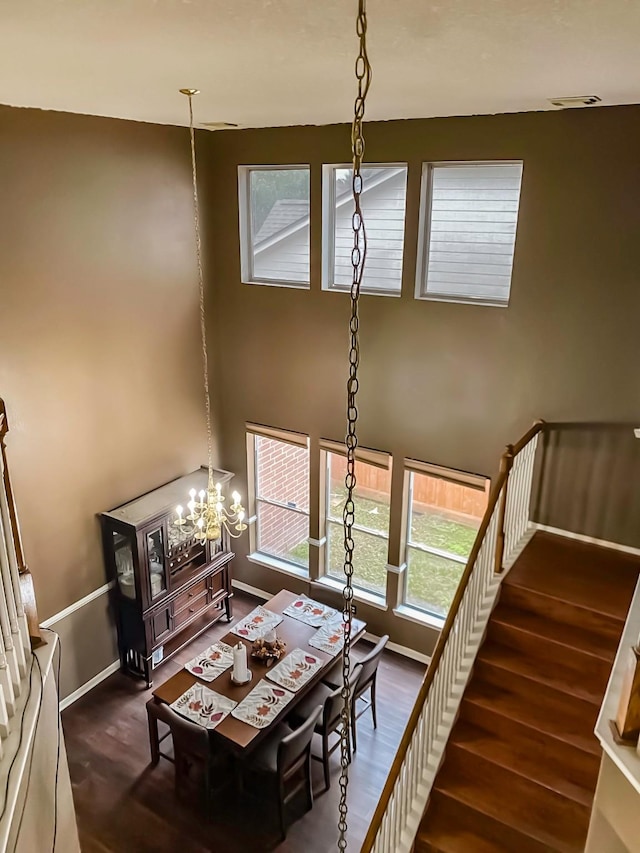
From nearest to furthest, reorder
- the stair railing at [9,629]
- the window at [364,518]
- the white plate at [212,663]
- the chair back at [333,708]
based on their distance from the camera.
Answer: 1. the stair railing at [9,629]
2. the chair back at [333,708]
3. the white plate at [212,663]
4. the window at [364,518]

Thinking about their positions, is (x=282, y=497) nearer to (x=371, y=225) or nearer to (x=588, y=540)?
(x=371, y=225)

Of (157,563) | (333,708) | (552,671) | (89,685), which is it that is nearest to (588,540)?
(552,671)

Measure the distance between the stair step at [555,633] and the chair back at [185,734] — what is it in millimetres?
2326

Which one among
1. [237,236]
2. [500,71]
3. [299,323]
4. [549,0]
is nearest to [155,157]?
[237,236]

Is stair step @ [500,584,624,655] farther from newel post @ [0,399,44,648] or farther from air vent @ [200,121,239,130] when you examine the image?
air vent @ [200,121,239,130]

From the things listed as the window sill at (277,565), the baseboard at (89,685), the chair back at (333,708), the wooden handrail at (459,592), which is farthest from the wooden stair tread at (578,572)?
the baseboard at (89,685)

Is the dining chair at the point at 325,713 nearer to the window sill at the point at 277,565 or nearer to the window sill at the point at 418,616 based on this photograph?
the window sill at the point at 418,616

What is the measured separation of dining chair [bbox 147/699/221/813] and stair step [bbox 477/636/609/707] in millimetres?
2173

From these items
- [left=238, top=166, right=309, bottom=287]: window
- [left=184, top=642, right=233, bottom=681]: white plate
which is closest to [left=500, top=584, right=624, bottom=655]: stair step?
[left=184, top=642, right=233, bottom=681]: white plate

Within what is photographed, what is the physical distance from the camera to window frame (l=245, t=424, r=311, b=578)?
23.1 ft

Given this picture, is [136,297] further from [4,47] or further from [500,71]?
[500,71]

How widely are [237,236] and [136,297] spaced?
1.28m

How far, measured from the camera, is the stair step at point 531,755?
4.00 metres

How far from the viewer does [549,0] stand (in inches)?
72.5
